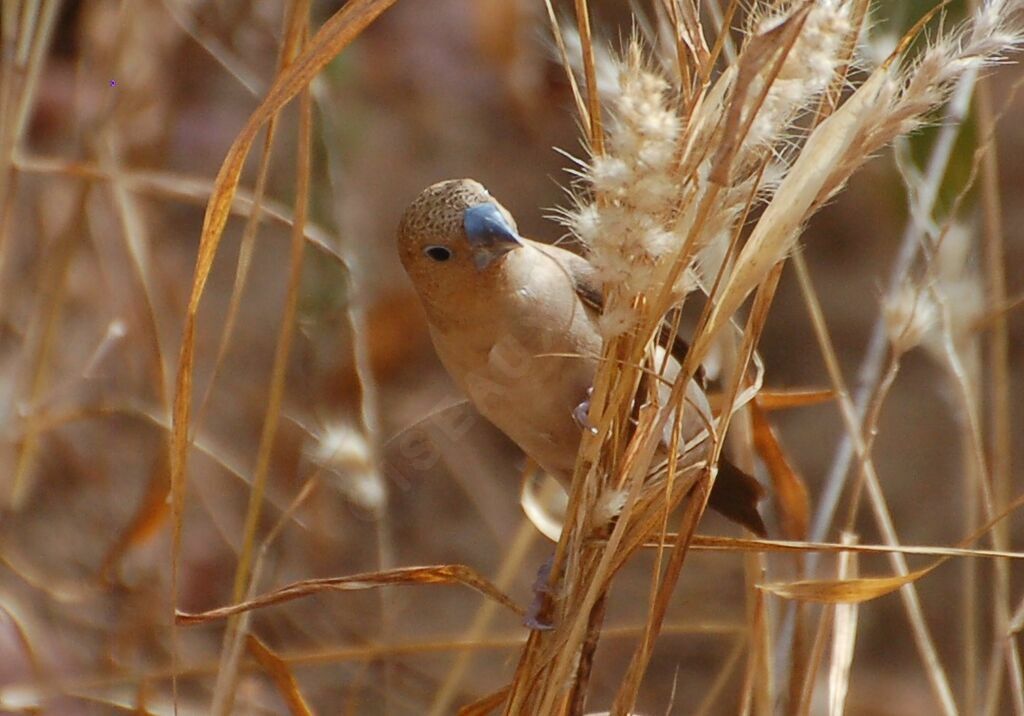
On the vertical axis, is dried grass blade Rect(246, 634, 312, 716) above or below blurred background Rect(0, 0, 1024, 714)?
below

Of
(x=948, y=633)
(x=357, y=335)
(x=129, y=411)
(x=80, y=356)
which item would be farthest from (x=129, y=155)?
(x=948, y=633)

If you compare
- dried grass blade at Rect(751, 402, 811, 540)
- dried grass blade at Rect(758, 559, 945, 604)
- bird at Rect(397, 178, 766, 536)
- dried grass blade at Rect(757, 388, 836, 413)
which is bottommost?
dried grass blade at Rect(758, 559, 945, 604)

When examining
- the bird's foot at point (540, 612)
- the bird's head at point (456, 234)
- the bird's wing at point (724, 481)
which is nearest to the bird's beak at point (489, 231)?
the bird's head at point (456, 234)

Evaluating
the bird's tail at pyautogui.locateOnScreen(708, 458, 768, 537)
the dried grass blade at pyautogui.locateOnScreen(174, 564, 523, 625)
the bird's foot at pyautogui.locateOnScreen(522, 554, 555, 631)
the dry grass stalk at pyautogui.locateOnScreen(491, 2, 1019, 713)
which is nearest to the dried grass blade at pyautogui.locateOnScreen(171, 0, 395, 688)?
the dried grass blade at pyautogui.locateOnScreen(174, 564, 523, 625)

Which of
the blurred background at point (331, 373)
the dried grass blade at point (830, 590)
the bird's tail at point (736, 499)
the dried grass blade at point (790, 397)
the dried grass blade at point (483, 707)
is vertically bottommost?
the dried grass blade at point (483, 707)

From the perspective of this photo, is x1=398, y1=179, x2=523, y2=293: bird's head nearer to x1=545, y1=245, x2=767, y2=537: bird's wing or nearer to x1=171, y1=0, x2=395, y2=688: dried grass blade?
x1=545, y1=245, x2=767, y2=537: bird's wing

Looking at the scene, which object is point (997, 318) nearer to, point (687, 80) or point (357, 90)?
point (687, 80)

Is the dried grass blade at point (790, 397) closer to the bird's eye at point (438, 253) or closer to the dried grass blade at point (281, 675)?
the bird's eye at point (438, 253)
